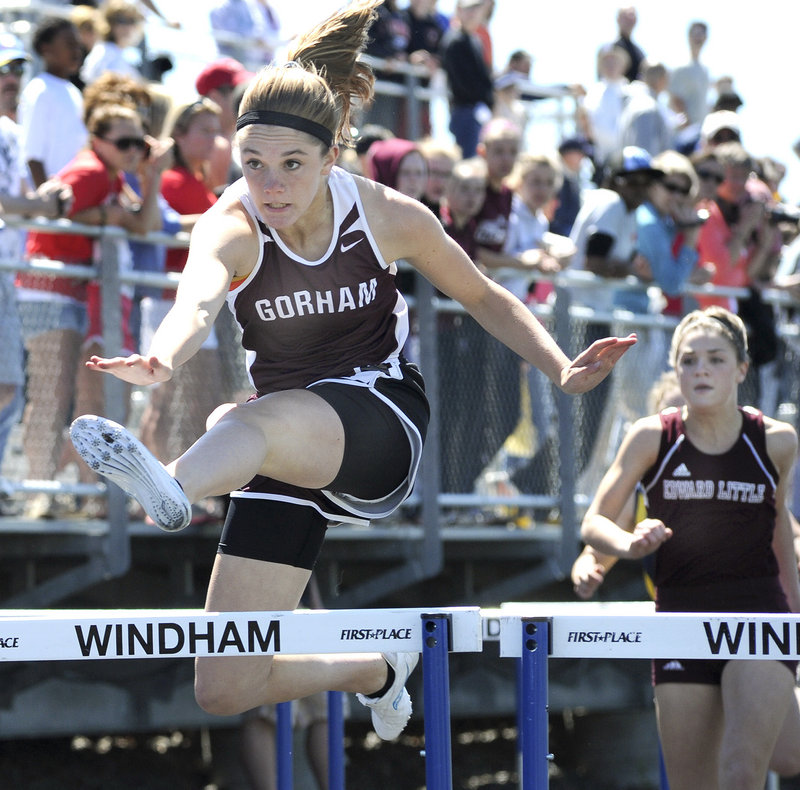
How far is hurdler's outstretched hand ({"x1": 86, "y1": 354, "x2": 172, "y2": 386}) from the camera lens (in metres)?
3.15

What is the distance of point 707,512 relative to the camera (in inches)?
189

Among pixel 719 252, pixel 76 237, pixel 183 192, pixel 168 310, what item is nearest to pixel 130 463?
pixel 76 237

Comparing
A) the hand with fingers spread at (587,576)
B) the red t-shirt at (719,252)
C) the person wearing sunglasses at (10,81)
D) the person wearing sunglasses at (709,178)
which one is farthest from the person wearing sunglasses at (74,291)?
the person wearing sunglasses at (709,178)

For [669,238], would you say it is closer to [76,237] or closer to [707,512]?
[76,237]

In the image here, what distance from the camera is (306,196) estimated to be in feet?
12.3

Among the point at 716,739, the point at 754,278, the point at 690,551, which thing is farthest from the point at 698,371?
the point at 754,278

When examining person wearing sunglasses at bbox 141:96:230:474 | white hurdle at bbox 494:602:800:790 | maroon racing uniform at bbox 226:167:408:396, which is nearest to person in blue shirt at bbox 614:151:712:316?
person wearing sunglasses at bbox 141:96:230:474

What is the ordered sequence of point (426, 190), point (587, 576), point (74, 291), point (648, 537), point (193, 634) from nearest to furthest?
point (193, 634) → point (648, 537) → point (587, 576) → point (74, 291) → point (426, 190)

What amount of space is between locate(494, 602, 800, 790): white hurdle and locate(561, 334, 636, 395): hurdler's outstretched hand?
0.64 meters

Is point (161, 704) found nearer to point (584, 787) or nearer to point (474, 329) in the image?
point (474, 329)

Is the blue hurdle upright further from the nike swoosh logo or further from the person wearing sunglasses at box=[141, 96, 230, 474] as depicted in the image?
the person wearing sunglasses at box=[141, 96, 230, 474]

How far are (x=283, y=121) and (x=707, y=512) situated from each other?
80.8 inches

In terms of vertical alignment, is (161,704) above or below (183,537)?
below

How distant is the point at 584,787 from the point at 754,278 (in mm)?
3364
